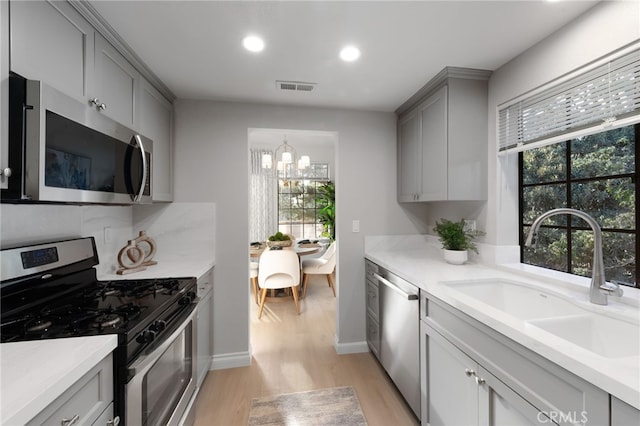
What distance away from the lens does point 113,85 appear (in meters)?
1.53

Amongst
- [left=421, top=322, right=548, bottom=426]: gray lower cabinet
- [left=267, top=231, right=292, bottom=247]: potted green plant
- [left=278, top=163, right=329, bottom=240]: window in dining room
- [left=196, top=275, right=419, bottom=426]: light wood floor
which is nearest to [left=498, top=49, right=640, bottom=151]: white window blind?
[left=421, top=322, right=548, bottom=426]: gray lower cabinet

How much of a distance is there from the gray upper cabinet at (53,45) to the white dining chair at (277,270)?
2452 mm

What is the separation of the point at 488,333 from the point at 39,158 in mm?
1775

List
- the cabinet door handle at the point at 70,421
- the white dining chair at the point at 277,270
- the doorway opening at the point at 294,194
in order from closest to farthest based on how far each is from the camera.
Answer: the cabinet door handle at the point at 70,421
the white dining chair at the point at 277,270
the doorway opening at the point at 294,194

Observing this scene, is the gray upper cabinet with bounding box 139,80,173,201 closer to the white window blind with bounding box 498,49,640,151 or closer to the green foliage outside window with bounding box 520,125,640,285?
the white window blind with bounding box 498,49,640,151

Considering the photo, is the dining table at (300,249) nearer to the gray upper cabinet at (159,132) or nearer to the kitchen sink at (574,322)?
the gray upper cabinet at (159,132)

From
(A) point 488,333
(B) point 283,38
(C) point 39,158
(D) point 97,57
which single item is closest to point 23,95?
(C) point 39,158

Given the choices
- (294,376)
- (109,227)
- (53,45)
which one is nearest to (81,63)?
(53,45)

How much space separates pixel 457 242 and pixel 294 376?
168 centimetres

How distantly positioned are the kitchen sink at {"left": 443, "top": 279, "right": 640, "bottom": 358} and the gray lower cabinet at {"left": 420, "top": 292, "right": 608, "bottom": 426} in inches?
5.8

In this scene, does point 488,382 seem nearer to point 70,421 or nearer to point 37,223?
point 70,421

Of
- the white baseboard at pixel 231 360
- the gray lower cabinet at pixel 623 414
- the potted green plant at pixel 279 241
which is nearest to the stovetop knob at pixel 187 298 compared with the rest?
the white baseboard at pixel 231 360

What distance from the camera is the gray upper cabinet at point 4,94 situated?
882 mm

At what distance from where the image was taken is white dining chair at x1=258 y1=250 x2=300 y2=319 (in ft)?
11.2
